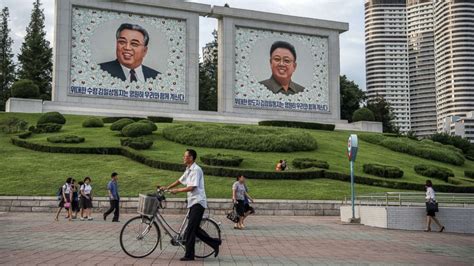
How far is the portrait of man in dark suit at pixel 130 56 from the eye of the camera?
41312 millimetres

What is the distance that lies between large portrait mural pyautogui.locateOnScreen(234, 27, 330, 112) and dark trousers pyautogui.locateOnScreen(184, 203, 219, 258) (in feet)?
121

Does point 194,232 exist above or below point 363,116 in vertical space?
below

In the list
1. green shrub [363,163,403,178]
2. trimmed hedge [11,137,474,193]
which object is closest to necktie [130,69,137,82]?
trimmed hedge [11,137,474,193]

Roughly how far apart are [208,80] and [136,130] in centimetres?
3748

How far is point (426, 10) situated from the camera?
119250 mm

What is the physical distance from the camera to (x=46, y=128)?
1261 inches

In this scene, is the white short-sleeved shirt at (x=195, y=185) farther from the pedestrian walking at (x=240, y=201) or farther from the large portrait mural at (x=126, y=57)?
the large portrait mural at (x=126, y=57)

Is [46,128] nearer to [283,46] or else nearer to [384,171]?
[384,171]

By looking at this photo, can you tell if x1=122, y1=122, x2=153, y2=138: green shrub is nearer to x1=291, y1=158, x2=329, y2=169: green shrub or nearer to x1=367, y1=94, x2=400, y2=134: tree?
x1=291, y1=158, x2=329, y2=169: green shrub

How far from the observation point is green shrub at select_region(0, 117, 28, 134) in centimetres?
3266

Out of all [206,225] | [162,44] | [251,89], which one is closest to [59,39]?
[162,44]

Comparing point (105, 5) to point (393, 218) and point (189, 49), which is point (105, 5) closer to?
point (189, 49)

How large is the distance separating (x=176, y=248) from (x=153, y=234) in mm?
1424

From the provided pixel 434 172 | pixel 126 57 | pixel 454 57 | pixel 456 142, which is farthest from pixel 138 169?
pixel 454 57
